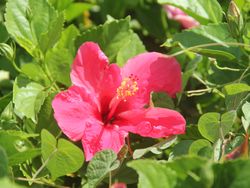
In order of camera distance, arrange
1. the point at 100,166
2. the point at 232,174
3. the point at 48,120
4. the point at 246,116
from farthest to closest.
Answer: the point at 48,120, the point at 246,116, the point at 100,166, the point at 232,174

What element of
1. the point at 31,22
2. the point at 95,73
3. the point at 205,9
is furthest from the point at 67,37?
the point at 205,9

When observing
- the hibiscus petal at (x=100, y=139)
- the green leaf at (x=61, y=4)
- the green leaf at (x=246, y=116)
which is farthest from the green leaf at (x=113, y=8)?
the green leaf at (x=246, y=116)

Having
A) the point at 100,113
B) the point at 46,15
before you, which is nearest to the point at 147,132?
the point at 100,113

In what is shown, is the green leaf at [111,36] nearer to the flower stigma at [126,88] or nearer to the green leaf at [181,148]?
the flower stigma at [126,88]

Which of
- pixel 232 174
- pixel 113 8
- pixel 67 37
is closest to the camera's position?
pixel 232 174

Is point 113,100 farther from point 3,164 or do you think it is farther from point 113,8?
point 113,8

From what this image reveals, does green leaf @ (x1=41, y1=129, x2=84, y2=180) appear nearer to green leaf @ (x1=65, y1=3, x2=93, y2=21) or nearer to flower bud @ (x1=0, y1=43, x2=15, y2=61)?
flower bud @ (x1=0, y1=43, x2=15, y2=61)
